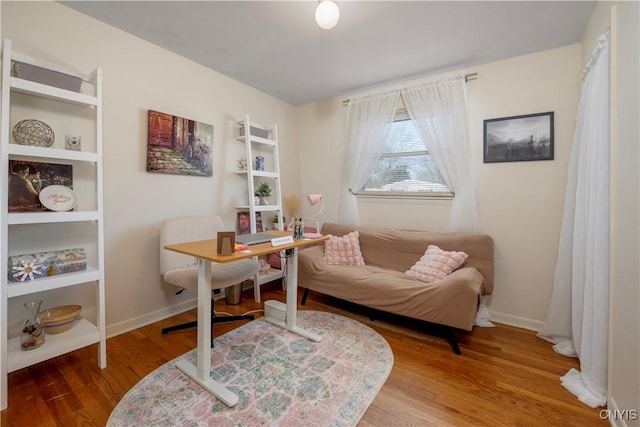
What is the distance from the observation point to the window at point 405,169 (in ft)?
9.33

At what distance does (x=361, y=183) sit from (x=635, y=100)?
2222 millimetres

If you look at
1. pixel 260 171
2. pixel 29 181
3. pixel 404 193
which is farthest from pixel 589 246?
pixel 29 181

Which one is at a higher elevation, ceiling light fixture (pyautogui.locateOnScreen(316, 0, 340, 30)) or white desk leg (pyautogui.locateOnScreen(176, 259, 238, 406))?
ceiling light fixture (pyautogui.locateOnScreen(316, 0, 340, 30))

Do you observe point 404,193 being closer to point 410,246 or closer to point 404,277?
point 410,246

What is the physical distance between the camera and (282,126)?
146 inches

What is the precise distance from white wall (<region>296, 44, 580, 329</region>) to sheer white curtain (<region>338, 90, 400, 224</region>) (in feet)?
2.63

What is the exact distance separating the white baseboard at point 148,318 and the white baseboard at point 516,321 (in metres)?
2.93

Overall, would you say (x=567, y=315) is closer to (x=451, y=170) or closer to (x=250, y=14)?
(x=451, y=170)

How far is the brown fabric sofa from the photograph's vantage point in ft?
6.38

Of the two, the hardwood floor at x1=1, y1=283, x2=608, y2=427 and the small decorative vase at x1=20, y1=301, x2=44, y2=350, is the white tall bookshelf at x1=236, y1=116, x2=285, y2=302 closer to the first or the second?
the hardwood floor at x1=1, y1=283, x2=608, y2=427

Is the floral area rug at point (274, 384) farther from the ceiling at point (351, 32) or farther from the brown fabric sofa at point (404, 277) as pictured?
the ceiling at point (351, 32)

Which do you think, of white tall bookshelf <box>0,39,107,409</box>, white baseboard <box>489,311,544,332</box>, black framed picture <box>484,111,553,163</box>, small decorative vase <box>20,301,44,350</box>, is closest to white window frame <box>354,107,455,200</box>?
black framed picture <box>484,111,553,163</box>

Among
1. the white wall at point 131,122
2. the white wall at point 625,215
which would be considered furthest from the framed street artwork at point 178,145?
the white wall at point 625,215

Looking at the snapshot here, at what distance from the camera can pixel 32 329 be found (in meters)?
1.59
